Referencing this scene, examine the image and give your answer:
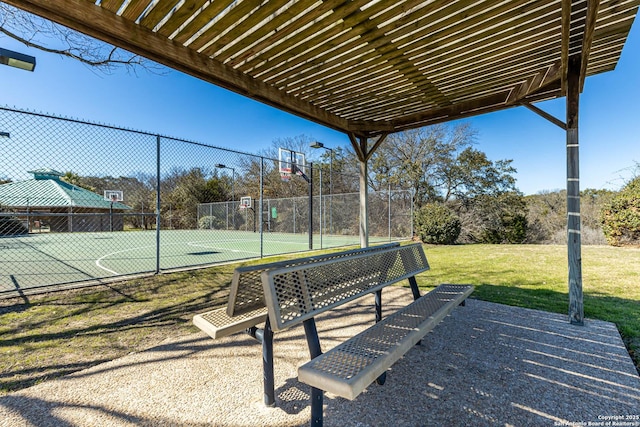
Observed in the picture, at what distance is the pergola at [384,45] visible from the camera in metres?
2.50

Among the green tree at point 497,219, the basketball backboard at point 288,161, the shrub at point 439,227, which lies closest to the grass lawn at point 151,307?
the basketball backboard at point 288,161

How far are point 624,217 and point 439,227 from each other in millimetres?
6096

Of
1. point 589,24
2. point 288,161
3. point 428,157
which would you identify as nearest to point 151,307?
point 589,24

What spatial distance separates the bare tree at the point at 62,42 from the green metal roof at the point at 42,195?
3.80 m

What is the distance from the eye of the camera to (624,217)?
10.4m

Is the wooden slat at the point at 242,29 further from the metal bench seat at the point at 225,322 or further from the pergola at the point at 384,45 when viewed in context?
the metal bench seat at the point at 225,322

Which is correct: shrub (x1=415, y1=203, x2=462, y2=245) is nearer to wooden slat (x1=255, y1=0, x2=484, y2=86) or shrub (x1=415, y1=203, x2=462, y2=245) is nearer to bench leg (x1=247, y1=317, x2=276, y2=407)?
wooden slat (x1=255, y1=0, x2=484, y2=86)

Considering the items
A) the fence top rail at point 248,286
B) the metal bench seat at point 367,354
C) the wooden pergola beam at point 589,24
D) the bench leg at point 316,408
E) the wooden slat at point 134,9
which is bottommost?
the bench leg at point 316,408

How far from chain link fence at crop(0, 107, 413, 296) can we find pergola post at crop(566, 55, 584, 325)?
610 centimetres

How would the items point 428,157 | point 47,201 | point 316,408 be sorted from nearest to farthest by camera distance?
1. point 316,408
2. point 47,201
3. point 428,157

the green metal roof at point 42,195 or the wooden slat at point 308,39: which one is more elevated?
the wooden slat at point 308,39

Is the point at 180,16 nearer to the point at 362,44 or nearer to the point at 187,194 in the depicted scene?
the point at 362,44

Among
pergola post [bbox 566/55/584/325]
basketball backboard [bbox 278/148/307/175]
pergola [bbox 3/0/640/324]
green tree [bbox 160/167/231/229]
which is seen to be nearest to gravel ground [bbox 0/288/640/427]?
pergola post [bbox 566/55/584/325]

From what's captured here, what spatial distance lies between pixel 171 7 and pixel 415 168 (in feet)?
59.8
